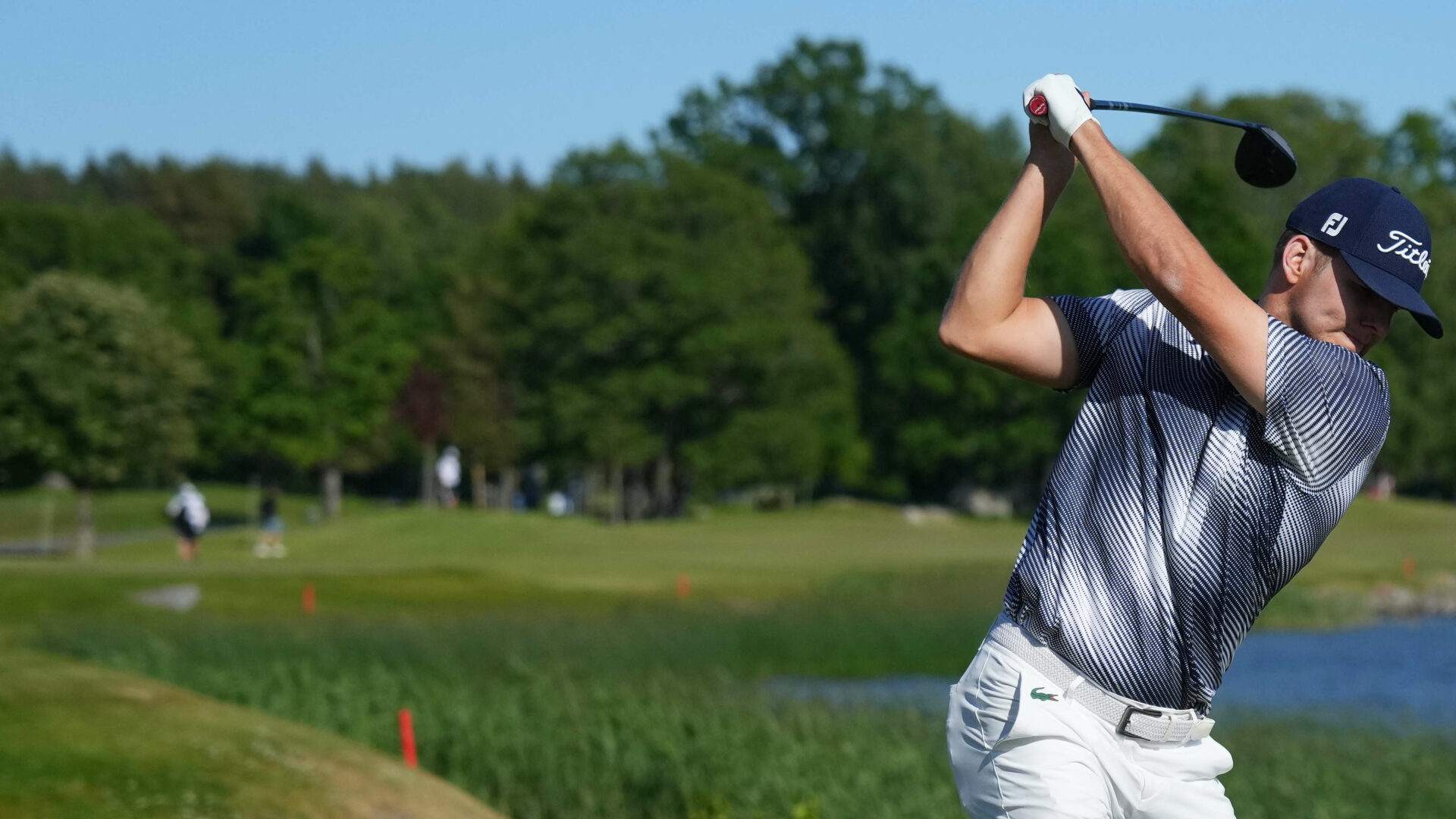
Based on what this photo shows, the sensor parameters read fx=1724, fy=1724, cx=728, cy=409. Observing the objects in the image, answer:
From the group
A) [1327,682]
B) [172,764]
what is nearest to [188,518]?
[1327,682]

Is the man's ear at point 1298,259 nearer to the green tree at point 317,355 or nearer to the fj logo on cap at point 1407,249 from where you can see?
the fj logo on cap at point 1407,249

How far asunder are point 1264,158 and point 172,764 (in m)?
5.10

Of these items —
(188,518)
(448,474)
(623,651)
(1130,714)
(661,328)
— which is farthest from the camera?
(661,328)

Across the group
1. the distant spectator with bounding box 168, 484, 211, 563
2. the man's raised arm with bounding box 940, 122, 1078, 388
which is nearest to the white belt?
the man's raised arm with bounding box 940, 122, 1078, 388

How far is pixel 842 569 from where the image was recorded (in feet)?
128

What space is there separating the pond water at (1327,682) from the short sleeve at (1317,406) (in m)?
13.3

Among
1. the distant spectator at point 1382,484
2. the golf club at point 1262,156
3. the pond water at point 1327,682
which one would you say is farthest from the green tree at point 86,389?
the distant spectator at point 1382,484

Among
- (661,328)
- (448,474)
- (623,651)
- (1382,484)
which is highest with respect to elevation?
(661,328)

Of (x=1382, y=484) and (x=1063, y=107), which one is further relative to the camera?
(x=1382, y=484)

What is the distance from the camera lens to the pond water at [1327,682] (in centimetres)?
1812

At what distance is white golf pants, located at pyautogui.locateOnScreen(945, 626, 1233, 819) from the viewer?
3.34 meters

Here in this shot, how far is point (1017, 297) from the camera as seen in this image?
3.42 m

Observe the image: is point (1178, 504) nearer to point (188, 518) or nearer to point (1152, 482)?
point (1152, 482)

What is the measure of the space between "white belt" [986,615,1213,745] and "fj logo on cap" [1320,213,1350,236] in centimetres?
97
